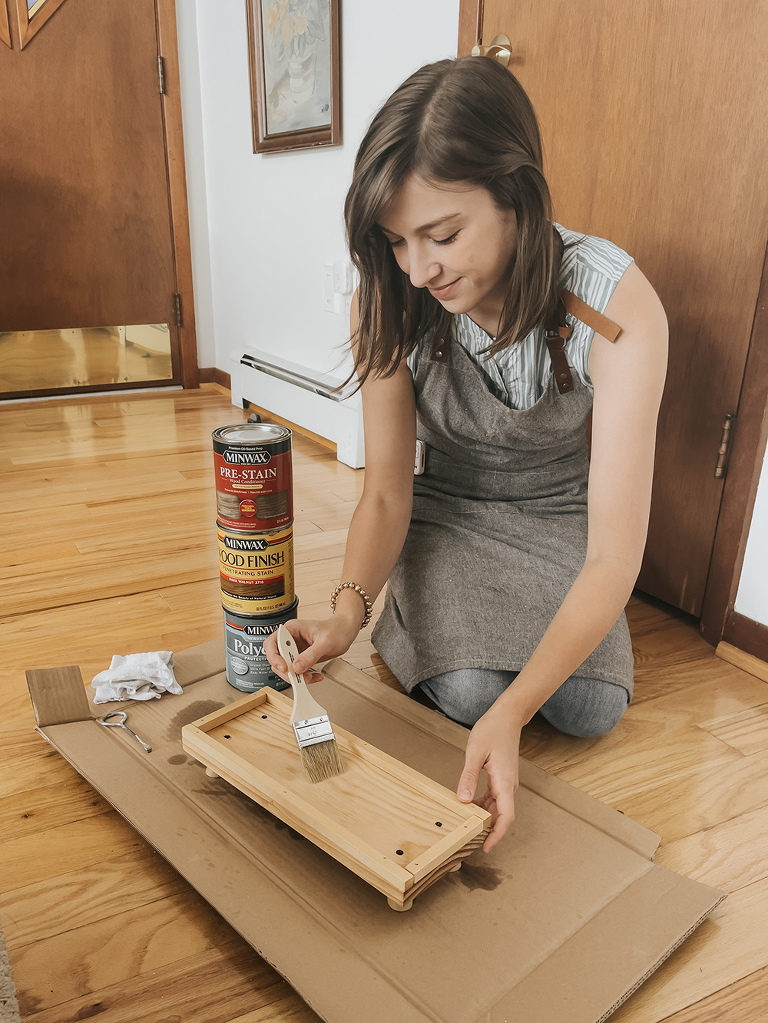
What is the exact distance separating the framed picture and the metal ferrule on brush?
5.69 ft

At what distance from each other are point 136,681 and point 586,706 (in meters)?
0.59

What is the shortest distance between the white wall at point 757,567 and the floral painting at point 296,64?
1544mm

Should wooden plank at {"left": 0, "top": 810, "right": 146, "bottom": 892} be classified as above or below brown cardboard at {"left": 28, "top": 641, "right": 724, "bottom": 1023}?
below

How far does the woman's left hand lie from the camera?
2.48 ft

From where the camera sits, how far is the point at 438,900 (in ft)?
2.58

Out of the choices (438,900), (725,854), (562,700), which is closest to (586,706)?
(562,700)

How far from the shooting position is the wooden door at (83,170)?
103 inches

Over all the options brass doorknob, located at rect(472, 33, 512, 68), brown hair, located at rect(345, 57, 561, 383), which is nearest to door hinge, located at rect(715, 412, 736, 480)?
brown hair, located at rect(345, 57, 561, 383)

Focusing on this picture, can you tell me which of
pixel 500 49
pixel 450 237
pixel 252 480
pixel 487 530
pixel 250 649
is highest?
pixel 500 49

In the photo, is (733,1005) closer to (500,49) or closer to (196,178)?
(500,49)

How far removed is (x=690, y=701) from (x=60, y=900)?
0.84 meters

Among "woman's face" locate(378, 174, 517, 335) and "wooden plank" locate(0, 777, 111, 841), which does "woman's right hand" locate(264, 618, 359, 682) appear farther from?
"woman's face" locate(378, 174, 517, 335)

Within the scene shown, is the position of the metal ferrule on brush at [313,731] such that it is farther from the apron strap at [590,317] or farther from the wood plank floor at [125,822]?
the apron strap at [590,317]

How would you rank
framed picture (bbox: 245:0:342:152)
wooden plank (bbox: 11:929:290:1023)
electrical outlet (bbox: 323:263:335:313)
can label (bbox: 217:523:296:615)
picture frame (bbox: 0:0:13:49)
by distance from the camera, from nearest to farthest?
1. wooden plank (bbox: 11:929:290:1023)
2. can label (bbox: 217:523:296:615)
3. framed picture (bbox: 245:0:342:152)
4. electrical outlet (bbox: 323:263:335:313)
5. picture frame (bbox: 0:0:13:49)
